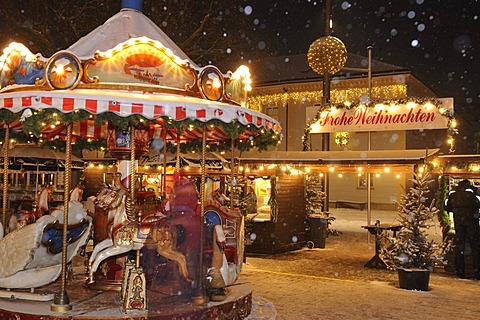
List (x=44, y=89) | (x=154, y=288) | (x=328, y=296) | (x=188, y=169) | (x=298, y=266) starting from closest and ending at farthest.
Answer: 1. (x=44, y=89)
2. (x=154, y=288)
3. (x=328, y=296)
4. (x=298, y=266)
5. (x=188, y=169)

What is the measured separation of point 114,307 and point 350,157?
8.49 m

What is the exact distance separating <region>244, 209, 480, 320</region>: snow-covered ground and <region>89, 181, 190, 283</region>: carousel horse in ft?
5.81

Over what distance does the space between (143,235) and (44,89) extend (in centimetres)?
235

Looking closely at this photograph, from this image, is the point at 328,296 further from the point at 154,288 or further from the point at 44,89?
the point at 44,89

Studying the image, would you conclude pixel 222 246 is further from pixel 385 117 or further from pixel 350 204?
pixel 350 204

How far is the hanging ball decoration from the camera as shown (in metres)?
14.1

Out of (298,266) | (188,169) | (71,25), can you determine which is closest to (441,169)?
(298,266)

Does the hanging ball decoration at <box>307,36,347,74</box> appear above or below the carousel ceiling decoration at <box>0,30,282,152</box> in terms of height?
above

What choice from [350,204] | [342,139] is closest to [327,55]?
[342,139]

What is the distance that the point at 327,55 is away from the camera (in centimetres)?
1408

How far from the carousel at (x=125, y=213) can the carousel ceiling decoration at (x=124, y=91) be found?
1 centimetres

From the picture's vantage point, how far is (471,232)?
1220 cm

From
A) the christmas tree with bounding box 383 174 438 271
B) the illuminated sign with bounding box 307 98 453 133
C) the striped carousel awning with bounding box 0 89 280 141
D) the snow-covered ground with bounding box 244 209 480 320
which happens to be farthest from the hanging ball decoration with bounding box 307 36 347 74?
the striped carousel awning with bounding box 0 89 280 141

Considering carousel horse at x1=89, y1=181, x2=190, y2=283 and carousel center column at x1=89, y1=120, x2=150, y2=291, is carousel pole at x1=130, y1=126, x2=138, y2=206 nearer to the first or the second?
carousel center column at x1=89, y1=120, x2=150, y2=291
